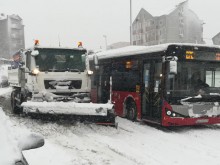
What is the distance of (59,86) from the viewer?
40.0 feet

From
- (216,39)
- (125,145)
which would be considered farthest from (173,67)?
(216,39)

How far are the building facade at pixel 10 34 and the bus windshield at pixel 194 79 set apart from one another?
9387 centimetres

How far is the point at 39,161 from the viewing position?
24.7ft

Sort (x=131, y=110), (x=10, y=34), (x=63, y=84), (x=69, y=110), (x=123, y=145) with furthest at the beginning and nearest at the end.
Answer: (x=10, y=34)
(x=131, y=110)
(x=63, y=84)
(x=69, y=110)
(x=123, y=145)

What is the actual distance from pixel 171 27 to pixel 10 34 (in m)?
48.4

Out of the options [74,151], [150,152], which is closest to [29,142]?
[74,151]

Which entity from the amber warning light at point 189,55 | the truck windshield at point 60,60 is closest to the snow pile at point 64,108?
the truck windshield at point 60,60

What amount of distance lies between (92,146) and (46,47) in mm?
4629

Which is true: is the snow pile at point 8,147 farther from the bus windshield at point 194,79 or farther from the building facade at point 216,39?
the building facade at point 216,39

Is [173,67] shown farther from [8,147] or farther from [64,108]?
[8,147]

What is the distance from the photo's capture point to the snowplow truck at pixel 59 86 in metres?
11.2

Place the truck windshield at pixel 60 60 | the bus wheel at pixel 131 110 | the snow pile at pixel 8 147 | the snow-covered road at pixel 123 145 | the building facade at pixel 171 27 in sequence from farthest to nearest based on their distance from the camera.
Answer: the building facade at pixel 171 27
the bus wheel at pixel 131 110
the truck windshield at pixel 60 60
the snow-covered road at pixel 123 145
the snow pile at pixel 8 147

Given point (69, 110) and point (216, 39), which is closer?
point (69, 110)

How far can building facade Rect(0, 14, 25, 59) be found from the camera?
102 meters
